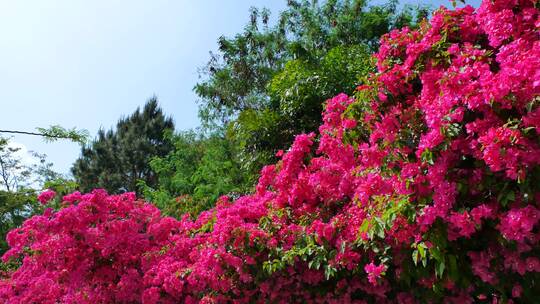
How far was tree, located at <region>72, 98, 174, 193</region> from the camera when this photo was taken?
81.5 feet

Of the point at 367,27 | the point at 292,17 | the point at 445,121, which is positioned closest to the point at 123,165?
the point at 292,17

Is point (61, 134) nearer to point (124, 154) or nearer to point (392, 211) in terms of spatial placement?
point (392, 211)

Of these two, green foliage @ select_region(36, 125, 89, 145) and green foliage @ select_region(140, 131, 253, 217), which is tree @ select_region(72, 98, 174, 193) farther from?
A: green foliage @ select_region(36, 125, 89, 145)

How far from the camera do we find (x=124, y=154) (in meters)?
25.2

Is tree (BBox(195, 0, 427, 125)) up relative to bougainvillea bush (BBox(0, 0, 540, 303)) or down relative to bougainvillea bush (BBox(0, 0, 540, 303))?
up

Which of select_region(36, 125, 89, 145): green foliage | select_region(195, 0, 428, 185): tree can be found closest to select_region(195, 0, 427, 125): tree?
select_region(195, 0, 428, 185): tree

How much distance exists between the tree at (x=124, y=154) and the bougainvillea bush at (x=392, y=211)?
19.5 metres

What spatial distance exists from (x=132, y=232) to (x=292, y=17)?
11.8 m

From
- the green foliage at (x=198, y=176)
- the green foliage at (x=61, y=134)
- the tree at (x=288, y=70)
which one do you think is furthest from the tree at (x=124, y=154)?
the green foliage at (x=61, y=134)

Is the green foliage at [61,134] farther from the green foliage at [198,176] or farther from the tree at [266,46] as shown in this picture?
the tree at [266,46]

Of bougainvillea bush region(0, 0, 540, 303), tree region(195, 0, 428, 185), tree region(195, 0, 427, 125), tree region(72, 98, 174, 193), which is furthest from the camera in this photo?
tree region(72, 98, 174, 193)

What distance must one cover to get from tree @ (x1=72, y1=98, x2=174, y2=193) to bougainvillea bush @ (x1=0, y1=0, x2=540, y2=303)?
19466 mm

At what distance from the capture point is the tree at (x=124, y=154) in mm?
24828

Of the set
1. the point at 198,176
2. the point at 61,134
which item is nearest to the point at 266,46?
the point at 198,176
